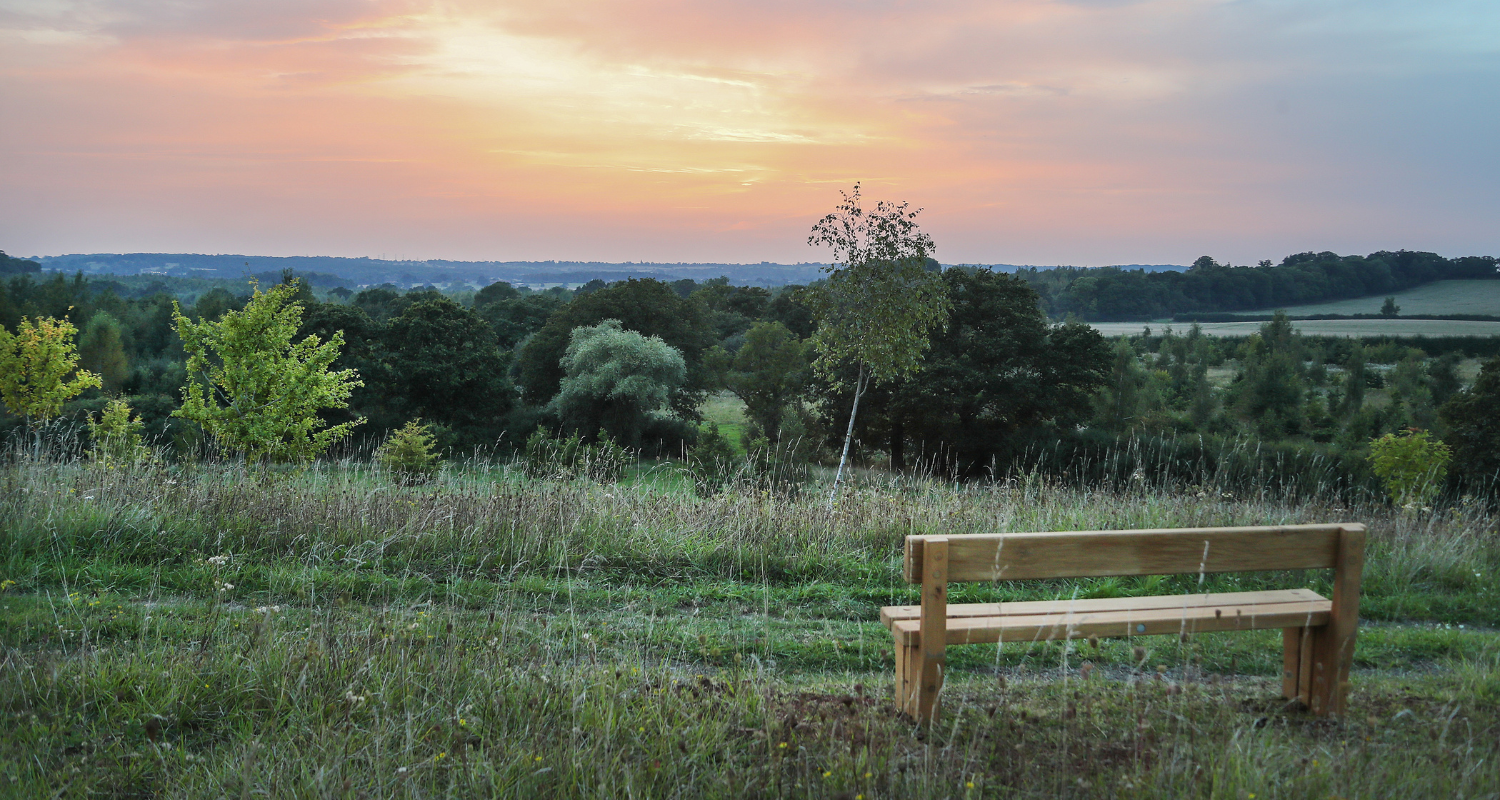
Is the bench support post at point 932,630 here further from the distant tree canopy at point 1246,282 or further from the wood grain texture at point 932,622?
the distant tree canopy at point 1246,282

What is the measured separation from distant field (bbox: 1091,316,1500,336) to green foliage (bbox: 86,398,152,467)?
152 feet

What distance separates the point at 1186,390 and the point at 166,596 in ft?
160

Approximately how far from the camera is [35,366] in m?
24.6

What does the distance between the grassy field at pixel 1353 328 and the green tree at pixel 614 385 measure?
28.8 m

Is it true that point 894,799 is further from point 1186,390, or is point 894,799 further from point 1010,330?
point 1186,390

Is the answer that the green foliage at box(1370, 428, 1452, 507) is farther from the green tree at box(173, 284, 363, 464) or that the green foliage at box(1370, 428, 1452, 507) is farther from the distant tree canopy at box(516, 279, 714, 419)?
the green tree at box(173, 284, 363, 464)

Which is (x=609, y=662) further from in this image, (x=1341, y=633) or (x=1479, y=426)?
(x=1479, y=426)

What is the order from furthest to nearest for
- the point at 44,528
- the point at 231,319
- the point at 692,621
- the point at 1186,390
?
the point at 1186,390, the point at 231,319, the point at 44,528, the point at 692,621

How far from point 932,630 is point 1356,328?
223 feet

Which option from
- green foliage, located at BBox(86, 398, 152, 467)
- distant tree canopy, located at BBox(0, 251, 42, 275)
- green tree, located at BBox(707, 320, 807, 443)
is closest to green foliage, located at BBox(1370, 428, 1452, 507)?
green tree, located at BBox(707, 320, 807, 443)

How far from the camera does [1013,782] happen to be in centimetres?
287

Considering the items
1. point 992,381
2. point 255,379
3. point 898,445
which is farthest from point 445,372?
point 992,381

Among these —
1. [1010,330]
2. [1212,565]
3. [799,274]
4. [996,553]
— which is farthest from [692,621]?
[799,274]

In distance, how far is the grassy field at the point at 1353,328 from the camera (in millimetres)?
53062
